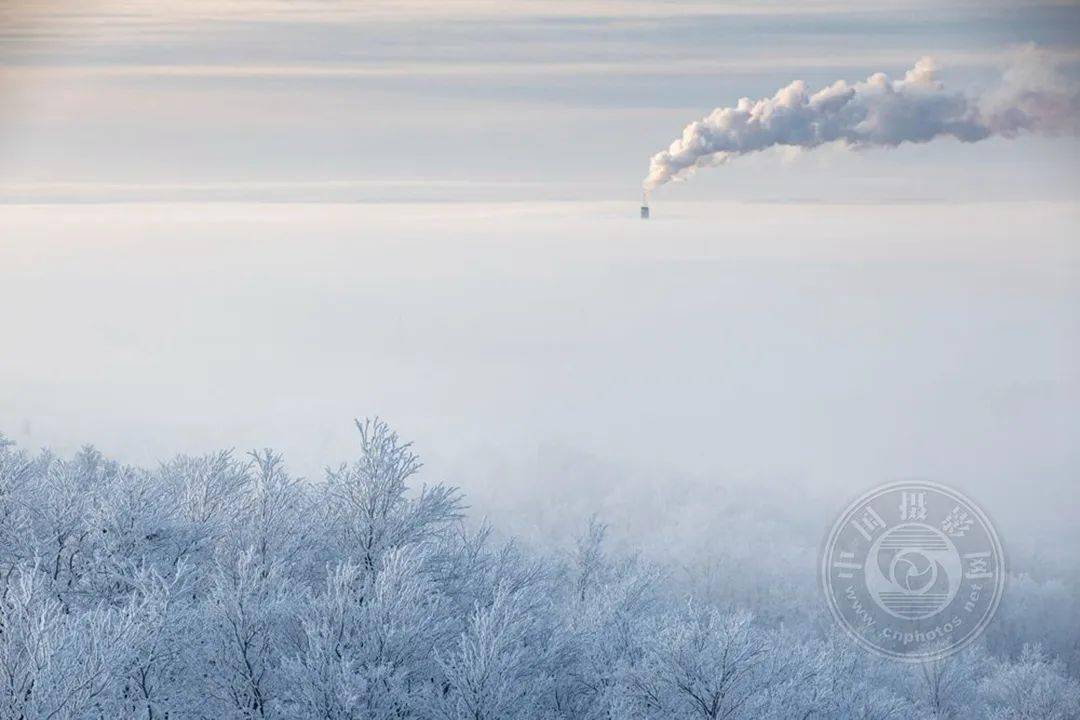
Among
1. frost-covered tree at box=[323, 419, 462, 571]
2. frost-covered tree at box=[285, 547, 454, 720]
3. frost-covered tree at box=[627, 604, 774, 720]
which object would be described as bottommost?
frost-covered tree at box=[627, 604, 774, 720]

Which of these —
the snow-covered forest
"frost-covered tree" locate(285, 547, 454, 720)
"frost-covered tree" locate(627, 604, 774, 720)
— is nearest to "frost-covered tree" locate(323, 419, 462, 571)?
the snow-covered forest

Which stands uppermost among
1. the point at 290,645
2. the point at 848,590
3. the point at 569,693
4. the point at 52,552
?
the point at 52,552

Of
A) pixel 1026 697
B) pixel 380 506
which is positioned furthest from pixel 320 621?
pixel 1026 697

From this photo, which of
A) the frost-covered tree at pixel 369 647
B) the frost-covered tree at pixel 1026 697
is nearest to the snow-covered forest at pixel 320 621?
the frost-covered tree at pixel 369 647

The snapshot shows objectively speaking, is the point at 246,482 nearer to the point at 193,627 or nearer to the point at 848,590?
the point at 193,627

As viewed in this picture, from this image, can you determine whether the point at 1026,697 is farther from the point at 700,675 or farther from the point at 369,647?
the point at 369,647

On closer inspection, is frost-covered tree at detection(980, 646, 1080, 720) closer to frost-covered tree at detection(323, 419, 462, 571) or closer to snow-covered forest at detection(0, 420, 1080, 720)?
snow-covered forest at detection(0, 420, 1080, 720)

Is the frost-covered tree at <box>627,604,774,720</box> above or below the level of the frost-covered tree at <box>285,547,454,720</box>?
below

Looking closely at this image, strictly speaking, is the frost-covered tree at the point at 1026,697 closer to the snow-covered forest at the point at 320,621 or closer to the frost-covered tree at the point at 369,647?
the snow-covered forest at the point at 320,621

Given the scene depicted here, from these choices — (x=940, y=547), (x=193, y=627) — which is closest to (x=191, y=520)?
(x=193, y=627)
